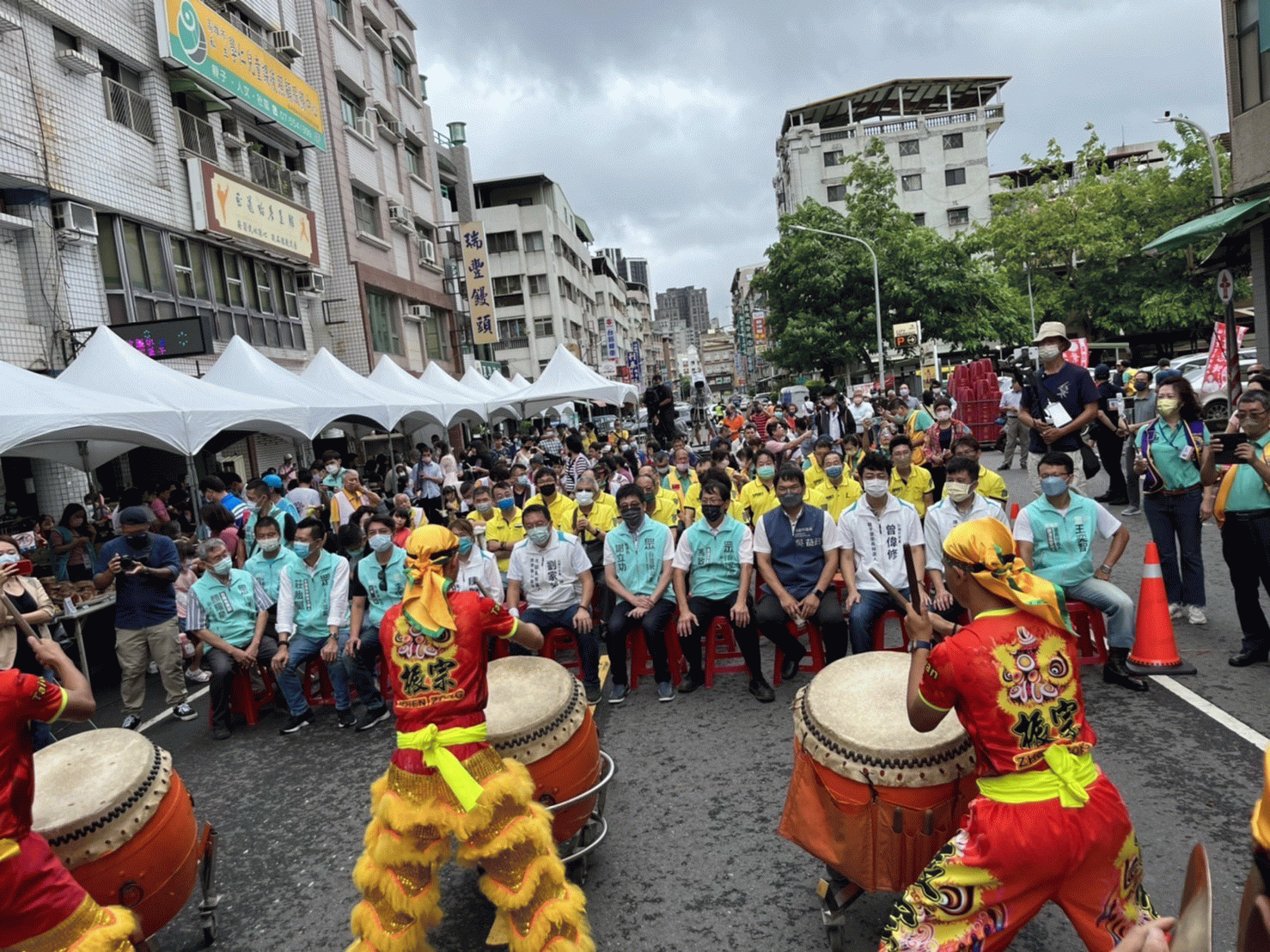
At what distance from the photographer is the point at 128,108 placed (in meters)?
15.1

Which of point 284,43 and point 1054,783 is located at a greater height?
point 284,43

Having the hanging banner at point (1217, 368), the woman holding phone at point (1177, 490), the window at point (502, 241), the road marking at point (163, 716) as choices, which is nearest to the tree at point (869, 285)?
the window at point (502, 241)

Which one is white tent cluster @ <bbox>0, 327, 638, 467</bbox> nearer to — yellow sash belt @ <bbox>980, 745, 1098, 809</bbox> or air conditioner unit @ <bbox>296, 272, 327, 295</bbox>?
air conditioner unit @ <bbox>296, 272, 327, 295</bbox>

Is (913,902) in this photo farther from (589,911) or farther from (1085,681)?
(1085,681)

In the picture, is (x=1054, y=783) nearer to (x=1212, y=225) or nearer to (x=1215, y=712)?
(x=1215, y=712)

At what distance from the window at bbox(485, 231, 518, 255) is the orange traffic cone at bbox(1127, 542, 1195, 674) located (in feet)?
165

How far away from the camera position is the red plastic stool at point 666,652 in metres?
6.62

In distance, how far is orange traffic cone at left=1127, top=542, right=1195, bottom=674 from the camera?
561 cm

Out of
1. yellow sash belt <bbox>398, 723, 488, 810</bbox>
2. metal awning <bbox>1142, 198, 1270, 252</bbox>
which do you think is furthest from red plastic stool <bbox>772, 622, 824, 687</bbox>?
metal awning <bbox>1142, 198, 1270, 252</bbox>

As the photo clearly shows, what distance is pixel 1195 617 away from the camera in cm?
637

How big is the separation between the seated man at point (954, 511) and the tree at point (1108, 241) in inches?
1204

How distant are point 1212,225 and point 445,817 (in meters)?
12.1

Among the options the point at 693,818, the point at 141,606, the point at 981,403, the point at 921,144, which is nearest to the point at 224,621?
the point at 141,606

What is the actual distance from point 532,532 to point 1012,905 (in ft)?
15.5
